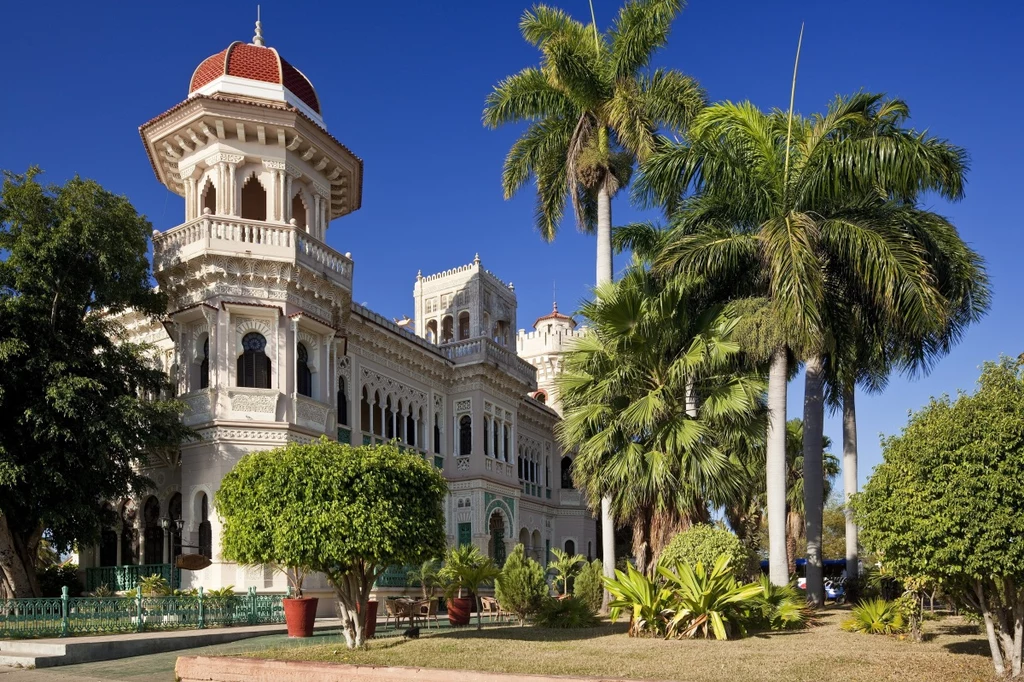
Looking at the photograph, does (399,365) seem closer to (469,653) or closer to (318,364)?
(318,364)

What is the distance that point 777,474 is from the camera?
61.5 feet

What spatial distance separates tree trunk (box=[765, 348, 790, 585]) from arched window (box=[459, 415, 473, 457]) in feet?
52.3

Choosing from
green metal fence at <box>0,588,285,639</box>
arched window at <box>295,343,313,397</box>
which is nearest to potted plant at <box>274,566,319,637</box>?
green metal fence at <box>0,588,285,639</box>

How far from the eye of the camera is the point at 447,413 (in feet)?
110

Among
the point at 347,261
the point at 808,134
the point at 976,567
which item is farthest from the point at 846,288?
the point at 347,261

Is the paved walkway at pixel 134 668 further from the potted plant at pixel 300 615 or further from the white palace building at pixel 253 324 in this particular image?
the white palace building at pixel 253 324

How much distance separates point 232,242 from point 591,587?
12.4 meters

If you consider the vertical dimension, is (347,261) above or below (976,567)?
above

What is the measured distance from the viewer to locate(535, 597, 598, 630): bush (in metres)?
18.5

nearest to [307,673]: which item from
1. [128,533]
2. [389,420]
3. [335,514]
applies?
[335,514]

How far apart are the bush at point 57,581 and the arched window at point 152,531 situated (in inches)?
71.8

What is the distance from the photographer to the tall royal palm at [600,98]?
23094 mm

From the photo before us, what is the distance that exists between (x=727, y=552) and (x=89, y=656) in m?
10.7

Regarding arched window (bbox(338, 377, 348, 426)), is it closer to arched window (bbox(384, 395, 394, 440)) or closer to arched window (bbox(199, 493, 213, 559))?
arched window (bbox(384, 395, 394, 440))
